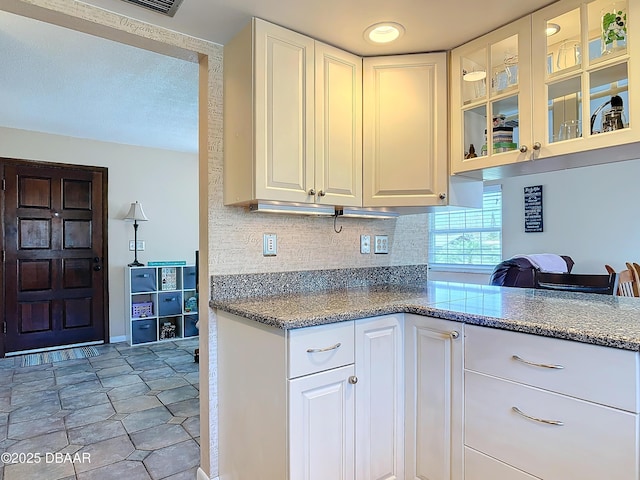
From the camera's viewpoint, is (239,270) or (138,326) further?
(138,326)

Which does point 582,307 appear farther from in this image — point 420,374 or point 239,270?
point 239,270

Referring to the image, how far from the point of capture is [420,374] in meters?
1.62

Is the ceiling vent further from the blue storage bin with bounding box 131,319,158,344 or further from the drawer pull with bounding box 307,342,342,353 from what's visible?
the blue storage bin with bounding box 131,319,158,344

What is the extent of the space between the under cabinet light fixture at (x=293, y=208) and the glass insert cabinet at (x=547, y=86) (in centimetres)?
70

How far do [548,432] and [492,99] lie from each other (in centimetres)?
140

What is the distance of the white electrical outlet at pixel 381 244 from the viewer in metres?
2.48

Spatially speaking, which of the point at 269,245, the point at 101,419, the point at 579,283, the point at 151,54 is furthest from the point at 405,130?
the point at 101,419

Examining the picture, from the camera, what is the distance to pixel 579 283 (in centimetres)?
199

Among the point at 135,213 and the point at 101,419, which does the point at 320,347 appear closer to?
the point at 101,419

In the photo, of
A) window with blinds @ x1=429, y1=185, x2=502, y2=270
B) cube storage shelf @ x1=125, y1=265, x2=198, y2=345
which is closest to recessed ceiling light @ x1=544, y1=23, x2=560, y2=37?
window with blinds @ x1=429, y1=185, x2=502, y2=270

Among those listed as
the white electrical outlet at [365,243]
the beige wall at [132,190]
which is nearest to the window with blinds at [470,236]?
the white electrical outlet at [365,243]

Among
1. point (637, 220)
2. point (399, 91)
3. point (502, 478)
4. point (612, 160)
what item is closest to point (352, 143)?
point (399, 91)

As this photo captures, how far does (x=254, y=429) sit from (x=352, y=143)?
143cm

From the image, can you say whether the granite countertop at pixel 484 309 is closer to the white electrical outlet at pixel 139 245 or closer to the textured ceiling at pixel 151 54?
the textured ceiling at pixel 151 54
